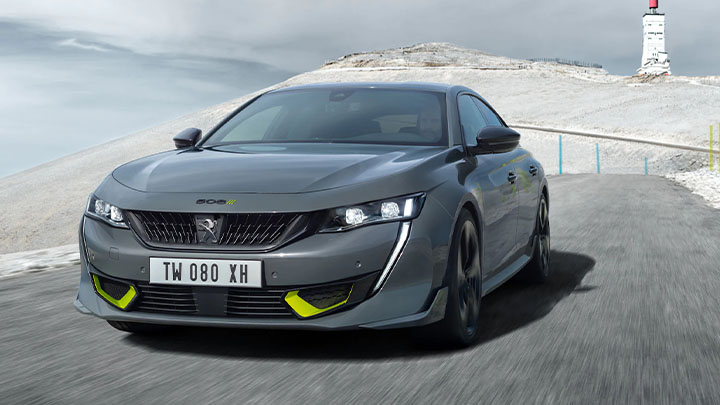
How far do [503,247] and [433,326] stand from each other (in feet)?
4.62

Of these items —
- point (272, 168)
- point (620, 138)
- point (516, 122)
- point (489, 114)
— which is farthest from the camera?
point (516, 122)

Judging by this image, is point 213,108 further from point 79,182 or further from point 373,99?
point 373,99

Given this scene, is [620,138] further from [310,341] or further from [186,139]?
[310,341]

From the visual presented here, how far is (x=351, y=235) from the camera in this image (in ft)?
12.9

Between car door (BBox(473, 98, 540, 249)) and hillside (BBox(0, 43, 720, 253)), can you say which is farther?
hillside (BBox(0, 43, 720, 253))

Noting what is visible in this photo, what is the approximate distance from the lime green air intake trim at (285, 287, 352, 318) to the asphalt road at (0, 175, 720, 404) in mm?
260

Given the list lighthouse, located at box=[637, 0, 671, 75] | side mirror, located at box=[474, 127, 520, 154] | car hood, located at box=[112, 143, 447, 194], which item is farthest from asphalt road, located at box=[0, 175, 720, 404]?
lighthouse, located at box=[637, 0, 671, 75]

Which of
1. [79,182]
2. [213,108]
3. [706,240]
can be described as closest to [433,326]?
[706,240]

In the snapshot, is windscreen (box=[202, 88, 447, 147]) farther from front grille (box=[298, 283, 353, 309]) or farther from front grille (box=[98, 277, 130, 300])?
front grille (box=[98, 277, 130, 300])

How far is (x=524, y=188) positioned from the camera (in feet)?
20.5

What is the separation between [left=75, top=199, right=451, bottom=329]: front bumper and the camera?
12.8 feet

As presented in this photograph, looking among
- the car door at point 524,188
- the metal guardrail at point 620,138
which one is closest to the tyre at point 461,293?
the car door at point 524,188

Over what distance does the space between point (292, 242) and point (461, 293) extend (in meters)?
1.04

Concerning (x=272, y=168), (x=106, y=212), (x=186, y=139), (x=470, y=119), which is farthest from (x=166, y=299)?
(x=470, y=119)
